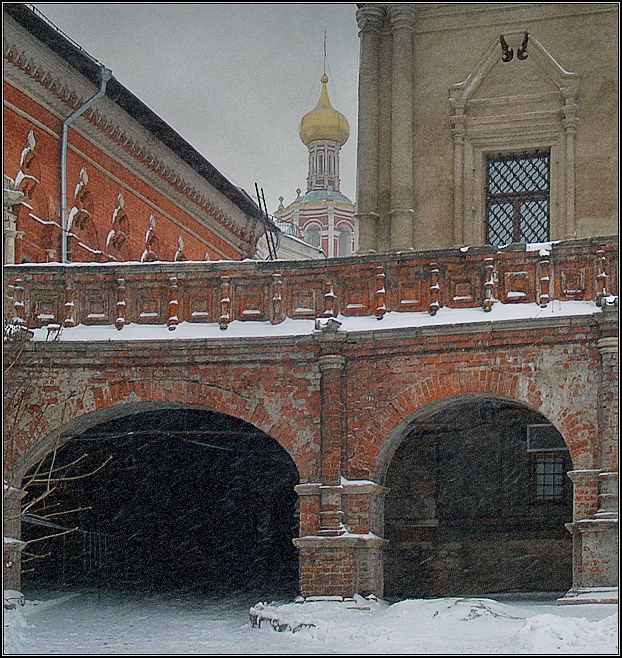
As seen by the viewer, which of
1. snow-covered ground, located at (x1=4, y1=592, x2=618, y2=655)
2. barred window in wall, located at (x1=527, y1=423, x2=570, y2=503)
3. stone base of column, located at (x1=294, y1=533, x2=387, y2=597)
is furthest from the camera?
barred window in wall, located at (x1=527, y1=423, x2=570, y2=503)

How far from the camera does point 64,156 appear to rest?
22.9m

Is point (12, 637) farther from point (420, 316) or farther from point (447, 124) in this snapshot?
point (447, 124)

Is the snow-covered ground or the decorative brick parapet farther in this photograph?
the decorative brick parapet

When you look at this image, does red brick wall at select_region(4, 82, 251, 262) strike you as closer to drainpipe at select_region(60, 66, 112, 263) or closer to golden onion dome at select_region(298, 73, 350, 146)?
drainpipe at select_region(60, 66, 112, 263)

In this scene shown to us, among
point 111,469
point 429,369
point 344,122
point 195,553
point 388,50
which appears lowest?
point 195,553

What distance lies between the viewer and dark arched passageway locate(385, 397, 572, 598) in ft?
65.6

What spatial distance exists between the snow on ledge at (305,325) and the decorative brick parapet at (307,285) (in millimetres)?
77

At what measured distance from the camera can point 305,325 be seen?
52.7 feet

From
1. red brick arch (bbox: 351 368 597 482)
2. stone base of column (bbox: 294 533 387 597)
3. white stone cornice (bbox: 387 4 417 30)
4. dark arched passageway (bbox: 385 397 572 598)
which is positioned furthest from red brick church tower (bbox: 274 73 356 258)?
stone base of column (bbox: 294 533 387 597)

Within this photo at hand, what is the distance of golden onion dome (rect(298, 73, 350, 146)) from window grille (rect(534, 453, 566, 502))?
42.2 metres

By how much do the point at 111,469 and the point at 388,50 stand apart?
8.27 m

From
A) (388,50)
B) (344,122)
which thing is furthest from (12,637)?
(344,122)

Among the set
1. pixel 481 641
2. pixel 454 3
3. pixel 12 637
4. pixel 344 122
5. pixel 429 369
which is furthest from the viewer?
pixel 344 122

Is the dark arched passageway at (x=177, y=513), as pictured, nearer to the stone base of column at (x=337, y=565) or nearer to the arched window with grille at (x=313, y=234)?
the stone base of column at (x=337, y=565)
